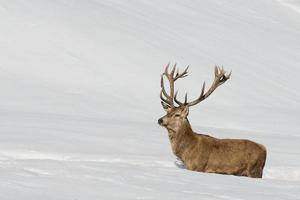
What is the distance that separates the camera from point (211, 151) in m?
10.9

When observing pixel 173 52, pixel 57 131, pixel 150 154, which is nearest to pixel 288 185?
pixel 150 154

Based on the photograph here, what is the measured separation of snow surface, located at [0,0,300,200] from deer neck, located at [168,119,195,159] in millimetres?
322

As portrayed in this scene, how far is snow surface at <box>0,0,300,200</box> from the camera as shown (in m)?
9.17

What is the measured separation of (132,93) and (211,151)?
38.3ft

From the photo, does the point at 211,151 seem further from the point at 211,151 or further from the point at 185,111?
the point at 185,111

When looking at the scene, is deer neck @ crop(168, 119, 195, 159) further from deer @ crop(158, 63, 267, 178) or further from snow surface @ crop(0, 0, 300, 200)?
snow surface @ crop(0, 0, 300, 200)

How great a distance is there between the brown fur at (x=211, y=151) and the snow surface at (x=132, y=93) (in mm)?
426

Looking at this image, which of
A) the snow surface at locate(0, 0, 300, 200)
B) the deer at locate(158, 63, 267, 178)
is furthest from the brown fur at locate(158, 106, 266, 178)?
the snow surface at locate(0, 0, 300, 200)

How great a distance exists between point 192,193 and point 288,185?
151cm

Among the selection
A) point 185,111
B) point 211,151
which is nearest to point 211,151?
point 211,151

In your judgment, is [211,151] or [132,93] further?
[132,93]

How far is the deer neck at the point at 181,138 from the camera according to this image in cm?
1107

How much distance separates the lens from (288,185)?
381 inches

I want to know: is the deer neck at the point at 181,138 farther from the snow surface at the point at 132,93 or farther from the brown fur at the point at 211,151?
the snow surface at the point at 132,93
